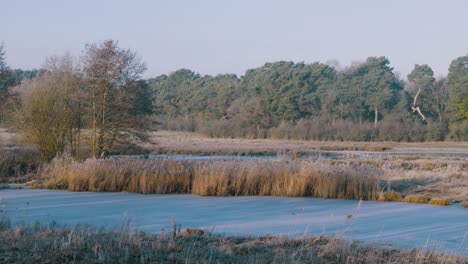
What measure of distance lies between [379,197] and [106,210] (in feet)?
21.5

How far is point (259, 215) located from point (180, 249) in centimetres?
454

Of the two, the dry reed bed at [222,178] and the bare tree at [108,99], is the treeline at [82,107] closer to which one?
the bare tree at [108,99]

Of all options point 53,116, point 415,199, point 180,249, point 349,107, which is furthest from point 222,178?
point 349,107

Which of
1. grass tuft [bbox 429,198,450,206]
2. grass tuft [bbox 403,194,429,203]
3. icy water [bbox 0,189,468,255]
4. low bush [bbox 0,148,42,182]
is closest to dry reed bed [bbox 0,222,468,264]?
icy water [bbox 0,189,468,255]

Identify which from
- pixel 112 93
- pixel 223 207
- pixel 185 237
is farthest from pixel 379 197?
pixel 112 93

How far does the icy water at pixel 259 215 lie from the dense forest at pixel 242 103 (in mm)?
7399

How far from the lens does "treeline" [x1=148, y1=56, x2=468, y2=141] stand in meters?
58.3

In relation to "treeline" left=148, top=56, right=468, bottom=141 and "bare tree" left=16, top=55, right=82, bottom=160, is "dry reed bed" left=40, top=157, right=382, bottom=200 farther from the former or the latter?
"treeline" left=148, top=56, right=468, bottom=141

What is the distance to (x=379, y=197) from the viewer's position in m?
15.3

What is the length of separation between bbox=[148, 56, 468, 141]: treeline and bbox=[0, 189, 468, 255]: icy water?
145ft

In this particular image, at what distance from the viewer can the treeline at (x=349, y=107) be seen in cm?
5834

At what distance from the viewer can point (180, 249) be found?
7.93 m

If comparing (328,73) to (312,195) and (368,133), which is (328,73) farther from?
(312,195)

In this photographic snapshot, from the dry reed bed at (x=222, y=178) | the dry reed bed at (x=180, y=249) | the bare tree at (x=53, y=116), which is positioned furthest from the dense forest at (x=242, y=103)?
the dry reed bed at (x=180, y=249)
